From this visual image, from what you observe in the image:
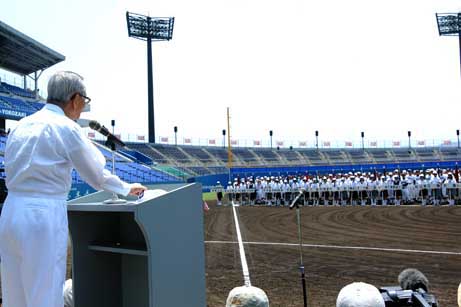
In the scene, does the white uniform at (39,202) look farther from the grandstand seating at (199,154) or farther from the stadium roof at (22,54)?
the grandstand seating at (199,154)

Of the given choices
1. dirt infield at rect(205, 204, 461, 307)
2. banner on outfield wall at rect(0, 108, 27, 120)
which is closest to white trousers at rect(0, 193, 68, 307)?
dirt infield at rect(205, 204, 461, 307)

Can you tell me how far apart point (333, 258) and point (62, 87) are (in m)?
6.75

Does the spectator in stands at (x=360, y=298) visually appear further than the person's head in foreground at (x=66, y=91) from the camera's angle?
Yes

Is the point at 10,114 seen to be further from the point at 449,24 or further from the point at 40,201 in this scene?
the point at 449,24

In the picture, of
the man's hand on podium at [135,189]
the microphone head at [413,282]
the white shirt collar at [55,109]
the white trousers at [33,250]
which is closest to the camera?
the white trousers at [33,250]

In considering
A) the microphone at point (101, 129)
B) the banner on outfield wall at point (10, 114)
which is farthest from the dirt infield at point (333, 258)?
the banner on outfield wall at point (10, 114)

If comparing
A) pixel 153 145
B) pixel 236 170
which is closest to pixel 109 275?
pixel 236 170

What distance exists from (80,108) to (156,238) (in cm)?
101

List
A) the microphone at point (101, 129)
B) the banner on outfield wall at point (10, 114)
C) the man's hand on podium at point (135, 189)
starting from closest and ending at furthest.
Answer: the man's hand on podium at point (135, 189)
the microphone at point (101, 129)
the banner on outfield wall at point (10, 114)

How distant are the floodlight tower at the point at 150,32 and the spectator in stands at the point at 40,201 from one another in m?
56.9

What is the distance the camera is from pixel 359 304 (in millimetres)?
3287

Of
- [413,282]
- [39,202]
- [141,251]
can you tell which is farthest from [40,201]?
[413,282]

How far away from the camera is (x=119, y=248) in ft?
11.1

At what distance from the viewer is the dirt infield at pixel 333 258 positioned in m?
6.05
